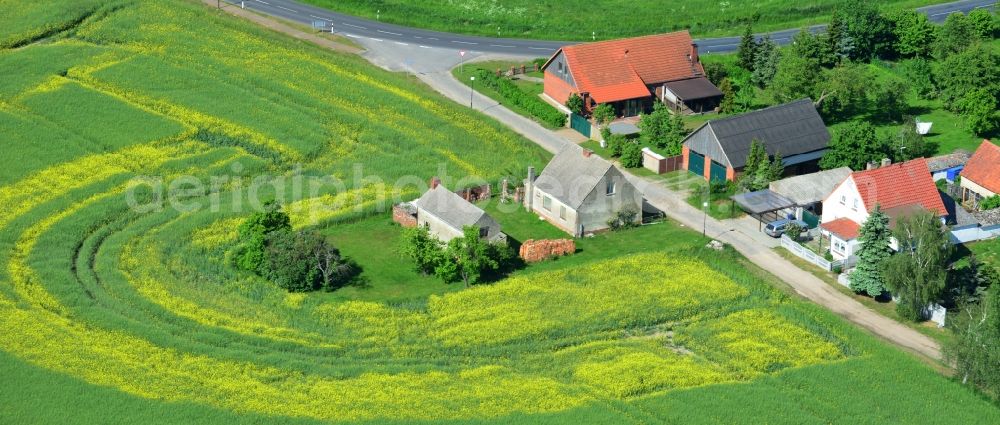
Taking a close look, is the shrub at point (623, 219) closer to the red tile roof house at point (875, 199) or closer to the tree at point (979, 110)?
the red tile roof house at point (875, 199)

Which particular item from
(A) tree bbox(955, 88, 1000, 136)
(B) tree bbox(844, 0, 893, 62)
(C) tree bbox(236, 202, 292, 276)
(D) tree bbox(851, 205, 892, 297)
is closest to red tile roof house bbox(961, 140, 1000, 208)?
(A) tree bbox(955, 88, 1000, 136)

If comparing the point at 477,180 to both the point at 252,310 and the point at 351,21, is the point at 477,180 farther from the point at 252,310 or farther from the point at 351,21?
the point at 351,21

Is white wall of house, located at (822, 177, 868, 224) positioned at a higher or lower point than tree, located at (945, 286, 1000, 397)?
higher

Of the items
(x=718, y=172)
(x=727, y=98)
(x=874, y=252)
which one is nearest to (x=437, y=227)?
(x=718, y=172)

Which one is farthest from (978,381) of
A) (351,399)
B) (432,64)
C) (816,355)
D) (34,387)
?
(432,64)

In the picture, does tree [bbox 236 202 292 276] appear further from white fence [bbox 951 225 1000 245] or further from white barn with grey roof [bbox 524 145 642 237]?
white fence [bbox 951 225 1000 245]

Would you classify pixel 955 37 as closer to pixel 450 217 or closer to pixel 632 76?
pixel 632 76
